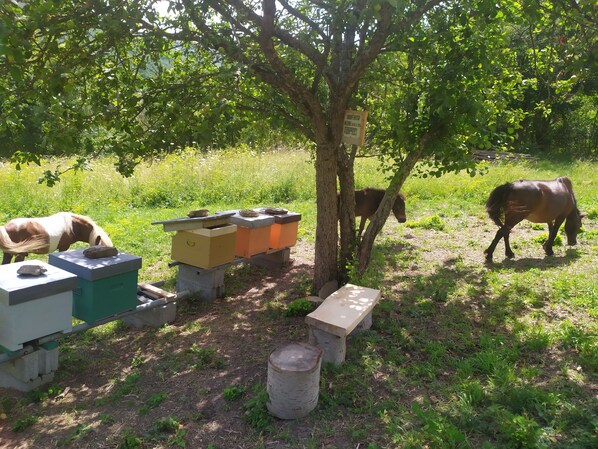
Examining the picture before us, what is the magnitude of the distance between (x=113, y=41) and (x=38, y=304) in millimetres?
2569

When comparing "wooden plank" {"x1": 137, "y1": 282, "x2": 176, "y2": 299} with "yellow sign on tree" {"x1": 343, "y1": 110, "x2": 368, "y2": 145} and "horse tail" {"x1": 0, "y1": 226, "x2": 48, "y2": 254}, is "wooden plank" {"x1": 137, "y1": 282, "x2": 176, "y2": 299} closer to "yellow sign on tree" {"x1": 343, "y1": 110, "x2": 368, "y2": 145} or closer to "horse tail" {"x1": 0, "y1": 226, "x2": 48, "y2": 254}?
"horse tail" {"x1": 0, "y1": 226, "x2": 48, "y2": 254}

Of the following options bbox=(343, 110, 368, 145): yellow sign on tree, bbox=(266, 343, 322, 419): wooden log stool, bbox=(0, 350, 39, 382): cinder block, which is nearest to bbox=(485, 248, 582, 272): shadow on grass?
bbox=(343, 110, 368, 145): yellow sign on tree

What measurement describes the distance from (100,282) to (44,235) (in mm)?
2096

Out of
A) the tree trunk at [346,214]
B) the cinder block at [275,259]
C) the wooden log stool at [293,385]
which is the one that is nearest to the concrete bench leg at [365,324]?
the tree trunk at [346,214]

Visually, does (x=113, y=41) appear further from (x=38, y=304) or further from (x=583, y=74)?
(x=583, y=74)

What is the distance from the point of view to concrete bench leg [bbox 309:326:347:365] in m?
4.02

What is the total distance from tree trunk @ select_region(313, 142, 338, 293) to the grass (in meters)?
0.57

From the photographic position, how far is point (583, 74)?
4184mm

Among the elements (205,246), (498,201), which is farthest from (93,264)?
(498,201)

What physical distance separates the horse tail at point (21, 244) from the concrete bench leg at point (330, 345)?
3893 millimetres

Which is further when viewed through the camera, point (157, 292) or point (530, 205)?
point (530, 205)

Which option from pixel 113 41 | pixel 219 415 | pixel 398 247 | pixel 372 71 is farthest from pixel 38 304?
pixel 398 247

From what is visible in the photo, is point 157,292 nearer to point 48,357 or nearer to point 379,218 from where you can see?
point 48,357

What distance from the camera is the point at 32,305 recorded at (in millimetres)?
3707
